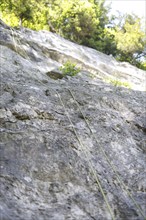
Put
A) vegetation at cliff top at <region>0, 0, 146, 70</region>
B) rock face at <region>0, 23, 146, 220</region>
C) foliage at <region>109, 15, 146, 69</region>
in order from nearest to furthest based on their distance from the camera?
rock face at <region>0, 23, 146, 220</region>
vegetation at cliff top at <region>0, 0, 146, 70</region>
foliage at <region>109, 15, 146, 69</region>

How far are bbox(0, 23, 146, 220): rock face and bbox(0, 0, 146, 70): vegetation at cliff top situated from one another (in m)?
10.3

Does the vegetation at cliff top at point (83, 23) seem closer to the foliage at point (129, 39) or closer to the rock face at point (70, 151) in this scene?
the foliage at point (129, 39)

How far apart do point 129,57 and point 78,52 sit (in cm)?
902

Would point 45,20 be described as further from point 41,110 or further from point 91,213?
point 91,213

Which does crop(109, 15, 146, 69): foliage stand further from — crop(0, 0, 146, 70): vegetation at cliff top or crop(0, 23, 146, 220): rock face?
crop(0, 23, 146, 220): rock face

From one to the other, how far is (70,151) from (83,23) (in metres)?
17.1

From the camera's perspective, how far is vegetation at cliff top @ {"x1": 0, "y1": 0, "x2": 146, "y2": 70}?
17.0 meters

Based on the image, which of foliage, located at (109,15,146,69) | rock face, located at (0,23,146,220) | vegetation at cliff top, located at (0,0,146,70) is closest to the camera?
rock face, located at (0,23,146,220)

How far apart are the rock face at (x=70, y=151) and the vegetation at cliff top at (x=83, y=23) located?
1027 centimetres

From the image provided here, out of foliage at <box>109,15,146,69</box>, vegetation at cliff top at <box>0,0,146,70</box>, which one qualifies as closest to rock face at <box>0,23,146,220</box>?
Result: vegetation at cliff top at <box>0,0,146,70</box>

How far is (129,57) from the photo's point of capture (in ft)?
73.3

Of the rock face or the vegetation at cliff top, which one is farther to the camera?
the vegetation at cliff top

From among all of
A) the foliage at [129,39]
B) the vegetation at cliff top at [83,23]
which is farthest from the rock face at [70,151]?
the foliage at [129,39]

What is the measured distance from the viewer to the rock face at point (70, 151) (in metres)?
3.77
